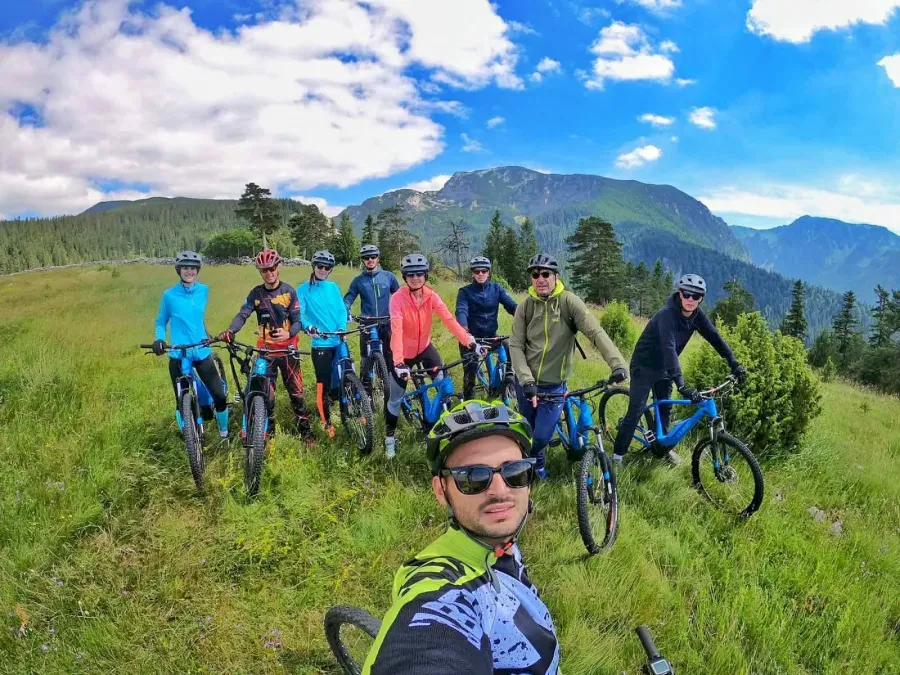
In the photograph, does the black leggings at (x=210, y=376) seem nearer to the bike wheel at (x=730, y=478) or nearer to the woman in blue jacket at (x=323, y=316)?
the woman in blue jacket at (x=323, y=316)

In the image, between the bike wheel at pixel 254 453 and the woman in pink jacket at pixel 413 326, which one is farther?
the woman in pink jacket at pixel 413 326

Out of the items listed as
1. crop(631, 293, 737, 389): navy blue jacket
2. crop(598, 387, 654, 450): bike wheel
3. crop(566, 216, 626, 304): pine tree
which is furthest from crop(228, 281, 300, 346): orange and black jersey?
crop(566, 216, 626, 304): pine tree

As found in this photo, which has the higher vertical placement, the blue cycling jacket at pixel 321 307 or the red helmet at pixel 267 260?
the red helmet at pixel 267 260

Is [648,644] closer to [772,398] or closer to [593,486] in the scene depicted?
[593,486]

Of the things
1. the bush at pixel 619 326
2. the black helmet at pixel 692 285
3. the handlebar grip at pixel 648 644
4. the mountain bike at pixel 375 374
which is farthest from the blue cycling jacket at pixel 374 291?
the bush at pixel 619 326

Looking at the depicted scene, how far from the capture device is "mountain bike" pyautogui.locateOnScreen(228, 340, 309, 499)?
517cm

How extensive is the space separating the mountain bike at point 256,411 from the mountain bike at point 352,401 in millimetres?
763

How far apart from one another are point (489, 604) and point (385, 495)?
3.95m

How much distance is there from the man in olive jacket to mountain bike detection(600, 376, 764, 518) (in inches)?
47.6

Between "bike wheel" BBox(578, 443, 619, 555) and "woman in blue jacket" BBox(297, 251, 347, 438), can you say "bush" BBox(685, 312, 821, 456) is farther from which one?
"woman in blue jacket" BBox(297, 251, 347, 438)

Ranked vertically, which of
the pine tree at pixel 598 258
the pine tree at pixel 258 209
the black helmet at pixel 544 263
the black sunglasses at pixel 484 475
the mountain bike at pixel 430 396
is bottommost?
the mountain bike at pixel 430 396

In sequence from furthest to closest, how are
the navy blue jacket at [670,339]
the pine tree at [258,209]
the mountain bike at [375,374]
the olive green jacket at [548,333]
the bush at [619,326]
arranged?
the pine tree at [258,209] < the bush at [619,326] < the mountain bike at [375,374] < the navy blue jacket at [670,339] < the olive green jacket at [548,333]

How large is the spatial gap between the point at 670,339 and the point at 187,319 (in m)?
6.15

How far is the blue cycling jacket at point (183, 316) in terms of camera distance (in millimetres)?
5871
